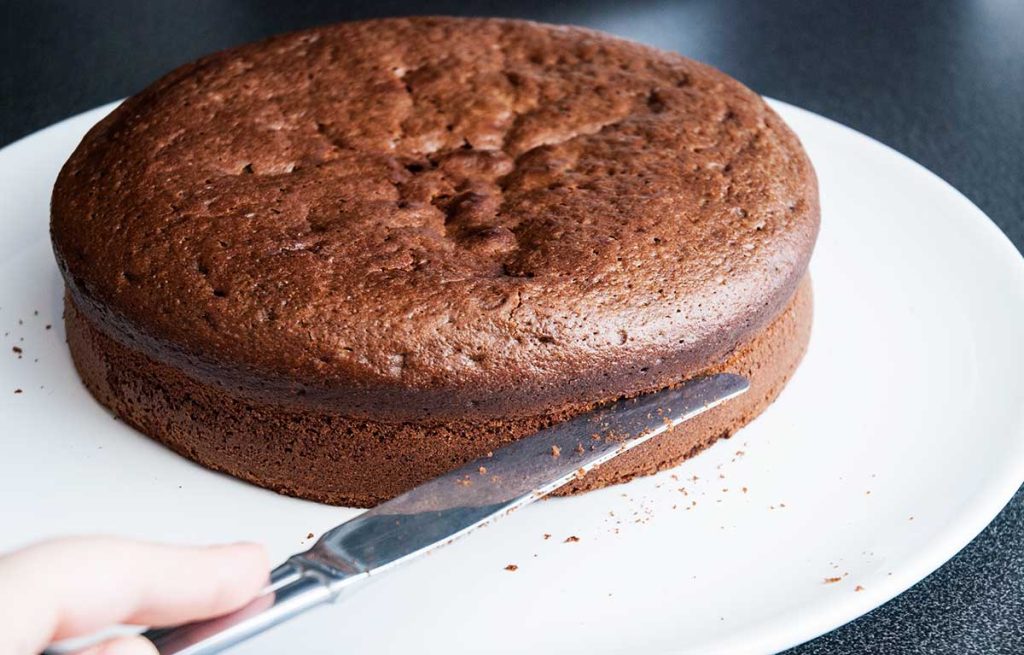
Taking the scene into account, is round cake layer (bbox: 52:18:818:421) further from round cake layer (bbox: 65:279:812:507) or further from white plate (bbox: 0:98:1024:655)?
white plate (bbox: 0:98:1024:655)

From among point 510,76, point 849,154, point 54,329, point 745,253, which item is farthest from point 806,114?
point 54,329

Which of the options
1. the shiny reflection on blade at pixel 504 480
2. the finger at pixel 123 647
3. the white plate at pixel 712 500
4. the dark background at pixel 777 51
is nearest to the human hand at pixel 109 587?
the finger at pixel 123 647

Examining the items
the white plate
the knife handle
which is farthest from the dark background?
the knife handle

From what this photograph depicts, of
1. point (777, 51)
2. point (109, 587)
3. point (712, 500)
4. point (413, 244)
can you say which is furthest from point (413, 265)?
point (777, 51)

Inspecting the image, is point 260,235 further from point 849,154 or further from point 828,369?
point 849,154

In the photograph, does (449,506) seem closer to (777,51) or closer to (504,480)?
(504,480)

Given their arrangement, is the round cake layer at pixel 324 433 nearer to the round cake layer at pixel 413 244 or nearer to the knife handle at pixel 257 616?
the round cake layer at pixel 413 244
